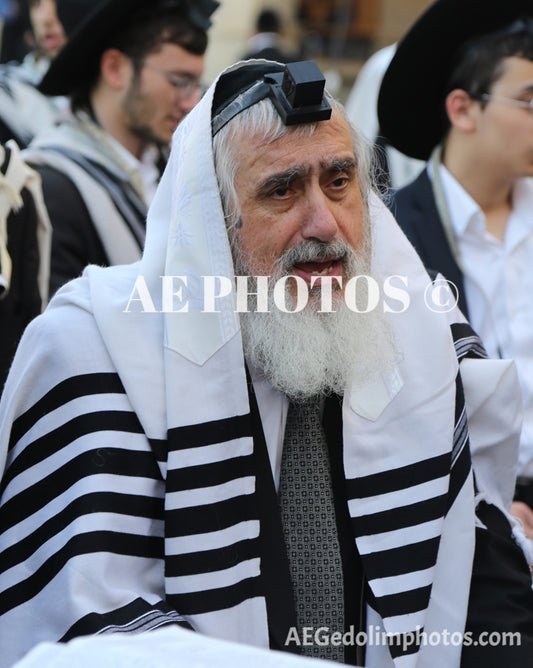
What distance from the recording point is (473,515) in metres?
2.99

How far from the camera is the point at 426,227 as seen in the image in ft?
14.9

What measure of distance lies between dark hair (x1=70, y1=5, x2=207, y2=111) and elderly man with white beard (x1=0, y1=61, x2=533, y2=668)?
2.34 meters

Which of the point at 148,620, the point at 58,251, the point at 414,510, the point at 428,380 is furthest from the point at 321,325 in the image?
the point at 58,251

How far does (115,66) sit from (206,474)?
10.4 ft

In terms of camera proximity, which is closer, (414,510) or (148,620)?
(148,620)

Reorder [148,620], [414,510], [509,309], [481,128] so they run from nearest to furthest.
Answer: [148,620] < [414,510] < [509,309] < [481,128]

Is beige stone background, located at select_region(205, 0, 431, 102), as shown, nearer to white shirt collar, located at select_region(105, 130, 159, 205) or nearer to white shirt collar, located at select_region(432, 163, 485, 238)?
white shirt collar, located at select_region(105, 130, 159, 205)

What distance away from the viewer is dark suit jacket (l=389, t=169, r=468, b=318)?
14.5ft

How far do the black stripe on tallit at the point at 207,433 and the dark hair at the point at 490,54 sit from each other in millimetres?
2446

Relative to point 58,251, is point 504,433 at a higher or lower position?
lower

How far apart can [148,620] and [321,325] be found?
0.93 meters

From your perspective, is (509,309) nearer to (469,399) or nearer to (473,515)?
(469,399)

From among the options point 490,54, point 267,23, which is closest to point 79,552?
point 490,54

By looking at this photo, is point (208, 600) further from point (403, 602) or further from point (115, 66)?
point (115, 66)
